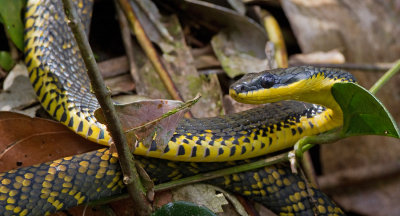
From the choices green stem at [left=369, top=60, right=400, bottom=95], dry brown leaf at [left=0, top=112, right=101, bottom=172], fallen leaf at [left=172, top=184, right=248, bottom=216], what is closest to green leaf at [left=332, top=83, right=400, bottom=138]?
green stem at [left=369, top=60, right=400, bottom=95]

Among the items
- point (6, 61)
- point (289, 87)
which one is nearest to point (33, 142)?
point (6, 61)

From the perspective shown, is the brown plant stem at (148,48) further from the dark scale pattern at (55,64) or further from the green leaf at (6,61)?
the green leaf at (6,61)

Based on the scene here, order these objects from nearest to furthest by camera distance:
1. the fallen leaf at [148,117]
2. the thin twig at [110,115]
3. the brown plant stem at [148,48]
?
the thin twig at [110,115] → the fallen leaf at [148,117] → the brown plant stem at [148,48]

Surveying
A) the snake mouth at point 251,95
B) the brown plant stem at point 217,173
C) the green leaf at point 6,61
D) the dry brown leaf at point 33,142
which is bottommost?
the brown plant stem at point 217,173

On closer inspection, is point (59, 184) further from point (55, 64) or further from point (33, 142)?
point (55, 64)

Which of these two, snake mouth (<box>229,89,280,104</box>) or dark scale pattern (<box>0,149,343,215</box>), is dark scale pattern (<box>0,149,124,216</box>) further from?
snake mouth (<box>229,89,280,104</box>)

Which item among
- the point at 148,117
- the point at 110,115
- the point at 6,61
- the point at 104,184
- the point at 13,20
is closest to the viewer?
the point at 110,115

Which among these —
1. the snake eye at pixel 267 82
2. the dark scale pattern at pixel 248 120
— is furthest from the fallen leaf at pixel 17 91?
the snake eye at pixel 267 82
